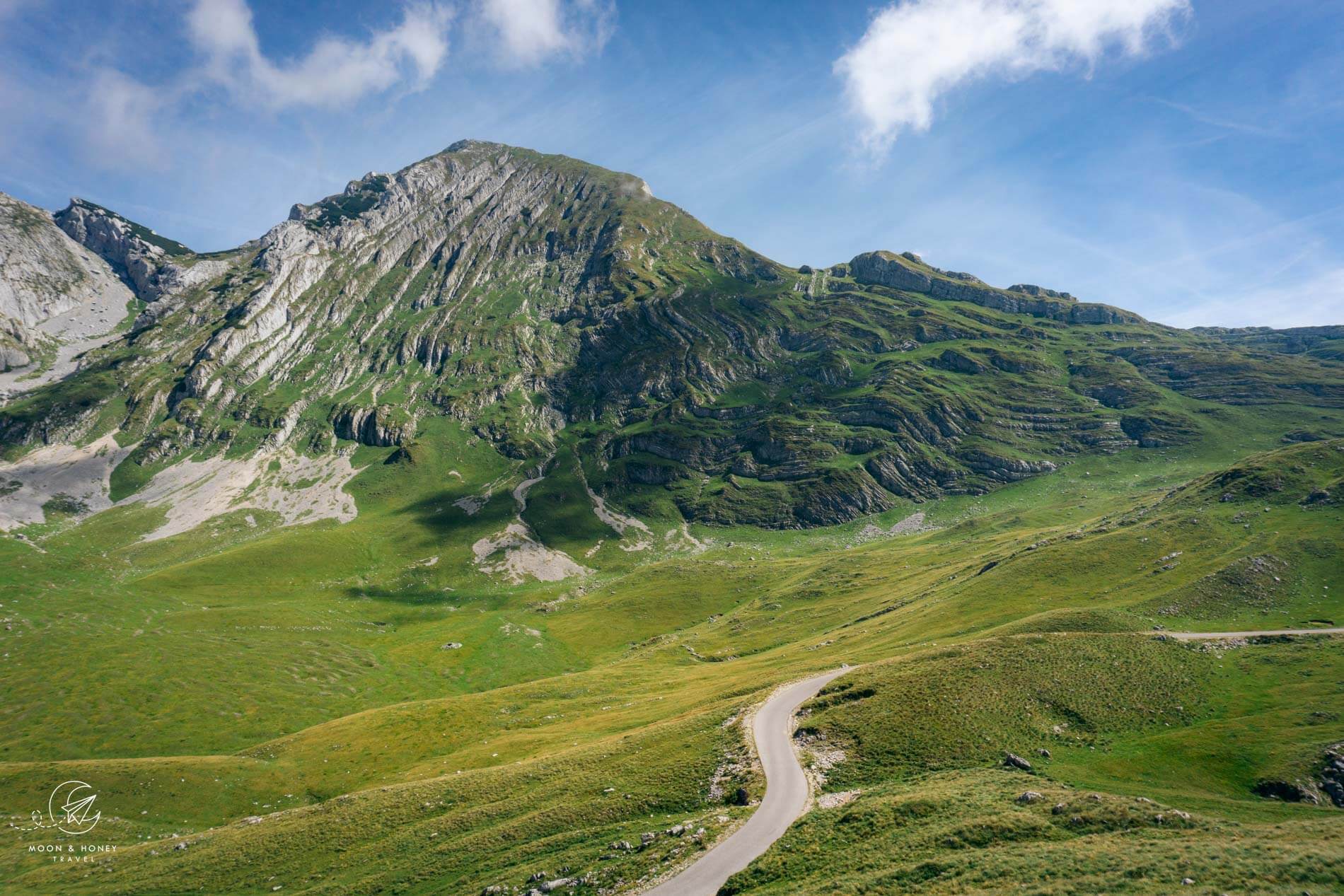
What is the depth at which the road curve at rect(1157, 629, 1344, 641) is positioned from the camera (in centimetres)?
6650

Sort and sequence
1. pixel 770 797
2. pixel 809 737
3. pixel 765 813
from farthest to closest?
pixel 809 737, pixel 770 797, pixel 765 813

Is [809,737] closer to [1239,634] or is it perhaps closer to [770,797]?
[770,797]

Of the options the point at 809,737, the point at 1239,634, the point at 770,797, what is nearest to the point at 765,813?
the point at 770,797

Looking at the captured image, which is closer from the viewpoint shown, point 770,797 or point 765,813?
point 765,813

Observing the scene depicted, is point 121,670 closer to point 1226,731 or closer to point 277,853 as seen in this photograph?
point 277,853

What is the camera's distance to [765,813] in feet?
133

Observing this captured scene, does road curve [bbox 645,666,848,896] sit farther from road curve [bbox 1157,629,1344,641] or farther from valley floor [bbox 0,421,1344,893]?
road curve [bbox 1157,629,1344,641]

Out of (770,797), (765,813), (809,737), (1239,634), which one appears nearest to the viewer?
(765,813)

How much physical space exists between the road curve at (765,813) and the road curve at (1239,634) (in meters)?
45.9

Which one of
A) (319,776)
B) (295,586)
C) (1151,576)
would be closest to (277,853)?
(319,776)

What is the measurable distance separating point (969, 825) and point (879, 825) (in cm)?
528

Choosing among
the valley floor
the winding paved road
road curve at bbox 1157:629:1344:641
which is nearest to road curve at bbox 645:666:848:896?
the winding paved road

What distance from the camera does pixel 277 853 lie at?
167 feet

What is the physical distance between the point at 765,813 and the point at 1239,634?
67471 millimetres
